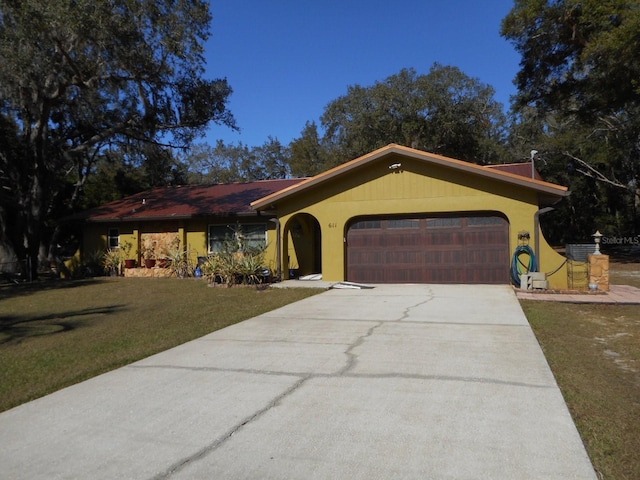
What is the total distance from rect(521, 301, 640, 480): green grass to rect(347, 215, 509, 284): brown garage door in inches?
175

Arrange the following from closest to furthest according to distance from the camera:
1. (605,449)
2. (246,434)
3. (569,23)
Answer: (605,449) < (246,434) < (569,23)

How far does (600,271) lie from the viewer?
41.8ft

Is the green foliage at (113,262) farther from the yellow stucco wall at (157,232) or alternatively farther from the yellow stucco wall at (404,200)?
the yellow stucco wall at (404,200)

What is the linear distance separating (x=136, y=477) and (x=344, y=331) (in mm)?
5081

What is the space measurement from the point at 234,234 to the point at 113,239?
21.0 ft

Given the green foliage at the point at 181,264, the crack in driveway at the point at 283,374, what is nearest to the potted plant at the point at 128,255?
the green foliage at the point at 181,264

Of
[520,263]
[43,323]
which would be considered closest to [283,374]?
[43,323]

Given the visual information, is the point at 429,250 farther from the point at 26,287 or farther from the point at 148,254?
the point at 26,287

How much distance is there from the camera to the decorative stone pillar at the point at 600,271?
12.7 meters

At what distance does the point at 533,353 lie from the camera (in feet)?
21.0

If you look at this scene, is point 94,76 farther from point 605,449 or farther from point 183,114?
point 605,449

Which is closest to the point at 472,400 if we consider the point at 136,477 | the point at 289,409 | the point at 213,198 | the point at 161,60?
the point at 289,409

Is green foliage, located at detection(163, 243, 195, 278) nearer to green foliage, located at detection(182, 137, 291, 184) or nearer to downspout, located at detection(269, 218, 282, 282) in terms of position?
downspout, located at detection(269, 218, 282, 282)

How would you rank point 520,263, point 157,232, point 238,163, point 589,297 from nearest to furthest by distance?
point 589,297 → point 520,263 → point 157,232 → point 238,163
